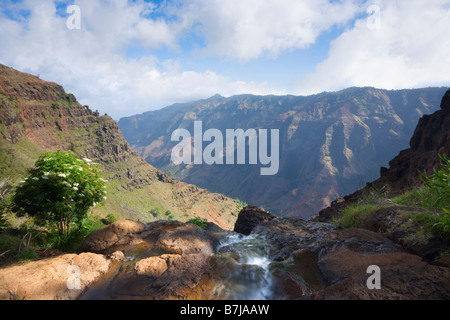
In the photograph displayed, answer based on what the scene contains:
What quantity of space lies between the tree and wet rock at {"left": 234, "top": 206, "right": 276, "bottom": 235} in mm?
7105

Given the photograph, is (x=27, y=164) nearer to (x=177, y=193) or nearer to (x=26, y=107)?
(x=26, y=107)

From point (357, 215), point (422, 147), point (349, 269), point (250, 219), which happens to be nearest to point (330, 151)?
point (422, 147)

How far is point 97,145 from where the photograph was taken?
7788cm

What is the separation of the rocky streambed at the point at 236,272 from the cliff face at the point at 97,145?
51.9 metres

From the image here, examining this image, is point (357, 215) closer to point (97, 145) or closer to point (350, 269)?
point (350, 269)

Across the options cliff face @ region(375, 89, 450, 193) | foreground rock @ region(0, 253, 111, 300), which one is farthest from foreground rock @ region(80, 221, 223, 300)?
cliff face @ region(375, 89, 450, 193)

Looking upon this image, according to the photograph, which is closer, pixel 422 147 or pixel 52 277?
pixel 52 277

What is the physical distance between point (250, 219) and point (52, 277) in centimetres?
865

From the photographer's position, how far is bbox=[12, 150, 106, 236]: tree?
5.89m

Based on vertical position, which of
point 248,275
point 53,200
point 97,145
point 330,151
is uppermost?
point 97,145

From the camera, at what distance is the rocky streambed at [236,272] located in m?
3.50

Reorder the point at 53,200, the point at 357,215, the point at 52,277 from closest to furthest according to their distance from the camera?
the point at 52,277
the point at 53,200
the point at 357,215

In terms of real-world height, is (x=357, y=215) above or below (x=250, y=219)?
above

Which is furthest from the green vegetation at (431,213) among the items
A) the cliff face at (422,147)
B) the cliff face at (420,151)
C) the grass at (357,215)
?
the cliff face at (422,147)
